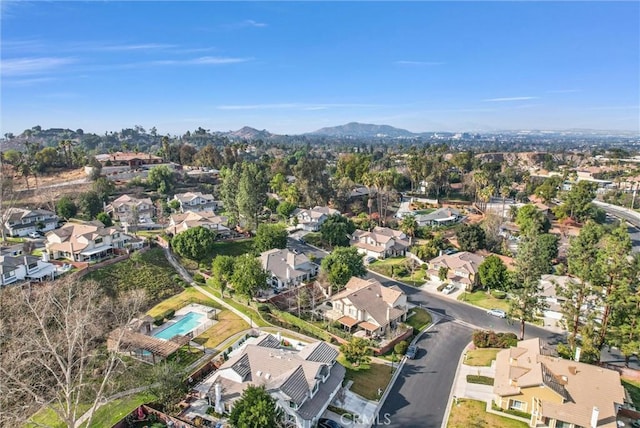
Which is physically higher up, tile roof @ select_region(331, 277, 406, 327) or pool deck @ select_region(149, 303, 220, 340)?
tile roof @ select_region(331, 277, 406, 327)

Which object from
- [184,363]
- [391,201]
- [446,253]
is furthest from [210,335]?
[391,201]

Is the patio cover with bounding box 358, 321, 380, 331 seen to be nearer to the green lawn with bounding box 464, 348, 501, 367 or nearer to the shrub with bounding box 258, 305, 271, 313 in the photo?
the green lawn with bounding box 464, 348, 501, 367

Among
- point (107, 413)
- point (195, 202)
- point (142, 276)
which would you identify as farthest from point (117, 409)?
point (195, 202)

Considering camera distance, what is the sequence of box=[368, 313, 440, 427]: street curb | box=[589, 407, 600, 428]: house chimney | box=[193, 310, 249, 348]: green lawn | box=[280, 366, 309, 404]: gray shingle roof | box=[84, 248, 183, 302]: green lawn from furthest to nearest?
box=[84, 248, 183, 302]: green lawn → box=[193, 310, 249, 348]: green lawn → box=[368, 313, 440, 427]: street curb → box=[280, 366, 309, 404]: gray shingle roof → box=[589, 407, 600, 428]: house chimney

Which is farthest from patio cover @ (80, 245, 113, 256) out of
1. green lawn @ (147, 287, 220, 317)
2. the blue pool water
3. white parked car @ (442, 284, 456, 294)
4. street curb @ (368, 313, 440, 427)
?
white parked car @ (442, 284, 456, 294)

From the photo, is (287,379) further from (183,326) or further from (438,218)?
(438,218)

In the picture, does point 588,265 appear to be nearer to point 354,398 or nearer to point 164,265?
point 354,398
